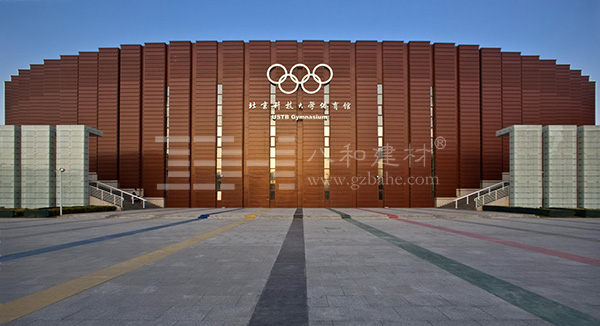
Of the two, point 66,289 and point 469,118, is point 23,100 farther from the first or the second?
point 469,118

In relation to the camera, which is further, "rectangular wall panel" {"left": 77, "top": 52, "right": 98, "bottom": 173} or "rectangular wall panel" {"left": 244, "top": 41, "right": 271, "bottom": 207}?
"rectangular wall panel" {"left": 77, "top": 52, "right": 98, "bottom": 173}

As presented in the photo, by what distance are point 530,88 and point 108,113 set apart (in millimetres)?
50764

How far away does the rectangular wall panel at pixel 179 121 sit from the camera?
33719 millimetres

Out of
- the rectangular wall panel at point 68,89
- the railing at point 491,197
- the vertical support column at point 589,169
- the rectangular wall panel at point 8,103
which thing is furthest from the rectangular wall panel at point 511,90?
the rectangular wall panel at point 8,103

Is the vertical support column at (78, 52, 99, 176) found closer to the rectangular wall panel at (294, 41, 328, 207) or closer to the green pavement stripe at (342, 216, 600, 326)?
the rectangular wall panel at (294, 41, 328, 207)

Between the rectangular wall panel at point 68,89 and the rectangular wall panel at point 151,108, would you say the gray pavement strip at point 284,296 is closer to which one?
the rectangular wall panel at point 151,108

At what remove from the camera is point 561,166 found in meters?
25.2

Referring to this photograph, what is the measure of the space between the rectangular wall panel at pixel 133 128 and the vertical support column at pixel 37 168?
808cm

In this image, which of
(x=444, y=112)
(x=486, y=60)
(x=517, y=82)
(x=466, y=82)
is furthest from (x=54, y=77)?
(x=517, y=82)

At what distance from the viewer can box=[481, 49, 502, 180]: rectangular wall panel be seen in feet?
110

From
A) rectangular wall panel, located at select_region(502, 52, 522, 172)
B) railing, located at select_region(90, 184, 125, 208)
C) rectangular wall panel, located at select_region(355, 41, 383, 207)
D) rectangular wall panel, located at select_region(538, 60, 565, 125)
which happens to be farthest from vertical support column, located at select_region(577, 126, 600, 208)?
railing, located at select_region(90, 184, 125, 208)

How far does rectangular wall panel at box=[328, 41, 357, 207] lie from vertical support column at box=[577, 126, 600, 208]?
1997 centimetres

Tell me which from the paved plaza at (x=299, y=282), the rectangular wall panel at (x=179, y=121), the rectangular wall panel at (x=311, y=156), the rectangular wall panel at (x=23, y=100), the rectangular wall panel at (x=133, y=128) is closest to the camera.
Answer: the paved plaza at (x=299, y=282)

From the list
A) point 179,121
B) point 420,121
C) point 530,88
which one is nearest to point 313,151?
point 420,121
